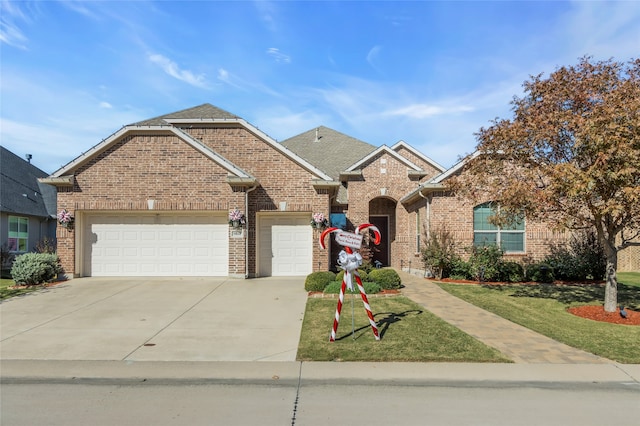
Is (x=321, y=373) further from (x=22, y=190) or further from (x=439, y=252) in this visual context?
(x=22, y=190)

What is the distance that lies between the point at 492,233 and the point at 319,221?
6.40 meters

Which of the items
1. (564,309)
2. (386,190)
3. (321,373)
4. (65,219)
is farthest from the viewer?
(386,190)

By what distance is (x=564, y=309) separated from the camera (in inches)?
400

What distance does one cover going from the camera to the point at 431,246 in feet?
48.8

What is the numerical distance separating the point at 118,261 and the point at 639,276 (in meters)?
19.6

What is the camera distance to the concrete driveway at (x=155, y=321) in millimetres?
6641

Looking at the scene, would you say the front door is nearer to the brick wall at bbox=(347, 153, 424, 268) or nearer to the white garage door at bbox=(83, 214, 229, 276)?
the brick wall at bbox=(347, 153, 424, 268)

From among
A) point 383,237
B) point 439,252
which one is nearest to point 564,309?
point 439,252

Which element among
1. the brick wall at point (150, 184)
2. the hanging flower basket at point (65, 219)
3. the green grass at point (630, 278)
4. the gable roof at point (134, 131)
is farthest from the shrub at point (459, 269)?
the hanging flower basket at point (65, 219)

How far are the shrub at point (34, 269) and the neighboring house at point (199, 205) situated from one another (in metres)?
0.66

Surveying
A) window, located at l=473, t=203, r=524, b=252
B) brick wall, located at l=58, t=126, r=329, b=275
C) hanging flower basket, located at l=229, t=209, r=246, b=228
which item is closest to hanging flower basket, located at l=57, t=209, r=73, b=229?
brick wall, located at l=58, t=126, r=329, b=275

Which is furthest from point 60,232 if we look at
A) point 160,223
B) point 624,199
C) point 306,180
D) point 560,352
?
point 624,199

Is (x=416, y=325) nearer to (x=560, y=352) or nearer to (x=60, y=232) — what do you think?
(x=560, y=352)

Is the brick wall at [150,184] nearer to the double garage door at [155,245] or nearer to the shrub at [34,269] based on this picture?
the double garage door at [155,245]
